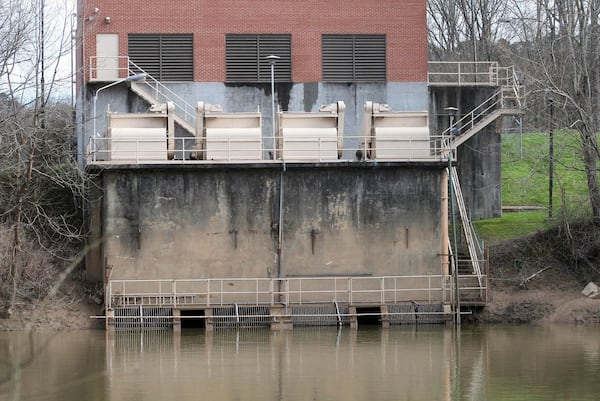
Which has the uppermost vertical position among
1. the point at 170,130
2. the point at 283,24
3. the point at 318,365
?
the point at 283,24

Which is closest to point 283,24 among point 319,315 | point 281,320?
point 319,315

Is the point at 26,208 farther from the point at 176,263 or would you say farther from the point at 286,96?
the point at 286,96

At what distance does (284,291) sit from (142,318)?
5227mm

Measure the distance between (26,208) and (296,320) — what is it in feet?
39.3

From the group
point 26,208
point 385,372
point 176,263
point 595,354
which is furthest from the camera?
point 26,208

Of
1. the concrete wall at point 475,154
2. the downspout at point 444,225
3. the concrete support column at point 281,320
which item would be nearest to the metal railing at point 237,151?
the downspout at point 444,225

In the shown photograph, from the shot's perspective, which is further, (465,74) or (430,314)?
(465,74)

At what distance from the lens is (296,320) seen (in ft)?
127

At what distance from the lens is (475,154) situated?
50406mm

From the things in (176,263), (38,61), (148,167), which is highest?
(38,61)

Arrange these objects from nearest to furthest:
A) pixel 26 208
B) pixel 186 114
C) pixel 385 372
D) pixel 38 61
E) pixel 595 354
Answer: pixel 385 372 → pixel 595 354 → pixel 38 61 → pixel 26 208 → pixel 186 114

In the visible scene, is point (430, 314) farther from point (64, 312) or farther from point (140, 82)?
point (140, 82)

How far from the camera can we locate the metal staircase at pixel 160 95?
A: 46031 millimetres

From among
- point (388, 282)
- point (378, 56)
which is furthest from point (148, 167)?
point (378, 56)
